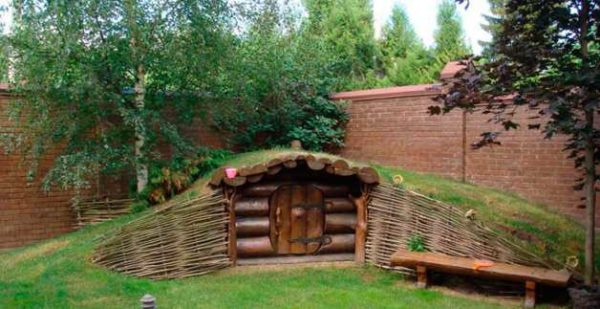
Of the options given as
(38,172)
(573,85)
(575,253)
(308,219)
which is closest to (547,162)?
(575,253)

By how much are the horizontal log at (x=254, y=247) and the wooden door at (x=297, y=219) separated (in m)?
0.08

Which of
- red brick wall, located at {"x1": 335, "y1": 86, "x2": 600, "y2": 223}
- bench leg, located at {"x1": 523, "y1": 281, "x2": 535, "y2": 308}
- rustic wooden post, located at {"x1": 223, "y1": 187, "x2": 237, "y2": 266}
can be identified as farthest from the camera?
Result: red brick wall, located at {"x1": 335, "y1": 86, "x2": 600, "y2": 223}

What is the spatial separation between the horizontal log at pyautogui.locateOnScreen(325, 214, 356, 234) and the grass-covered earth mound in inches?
21.1

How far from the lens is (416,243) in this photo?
7.39 metres

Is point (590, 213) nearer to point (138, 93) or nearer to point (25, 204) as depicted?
point (138, 93)

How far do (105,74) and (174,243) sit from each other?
2758mm

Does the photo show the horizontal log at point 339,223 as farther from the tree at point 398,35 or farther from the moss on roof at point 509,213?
the tree at point 398,35

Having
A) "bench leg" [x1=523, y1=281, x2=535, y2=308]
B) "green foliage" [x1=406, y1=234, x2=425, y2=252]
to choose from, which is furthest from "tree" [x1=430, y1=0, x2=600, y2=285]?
"green foliage" [x1=406, y1=234, x2=425, y2=252]

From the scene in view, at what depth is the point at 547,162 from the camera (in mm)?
8500

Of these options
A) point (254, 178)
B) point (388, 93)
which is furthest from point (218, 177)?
point (388, 93)

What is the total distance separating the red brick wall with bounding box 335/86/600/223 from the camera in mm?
8445

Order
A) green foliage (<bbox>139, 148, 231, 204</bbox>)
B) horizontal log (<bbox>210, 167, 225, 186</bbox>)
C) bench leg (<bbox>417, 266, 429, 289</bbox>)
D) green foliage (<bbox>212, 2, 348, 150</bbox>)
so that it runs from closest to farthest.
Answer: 1. bench leg (<bbox>417, 266, 429, 289</bbox>)
2. horizontal log (<bbox>210, 167, 225, 186</bbox>)
3. green foliage (<bbox>139, 148, 231, 204</bbox>)
4. green foliage (<bbox>212, 2, 348, 150</bbox>)

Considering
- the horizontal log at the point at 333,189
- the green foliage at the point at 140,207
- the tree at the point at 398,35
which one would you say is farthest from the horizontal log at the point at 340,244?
the tree at the point at 398,35

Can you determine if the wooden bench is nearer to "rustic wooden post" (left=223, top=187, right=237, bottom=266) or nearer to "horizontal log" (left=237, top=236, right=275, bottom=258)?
"horizontal log" (left=237, top=236, right=275, bottom=258)
